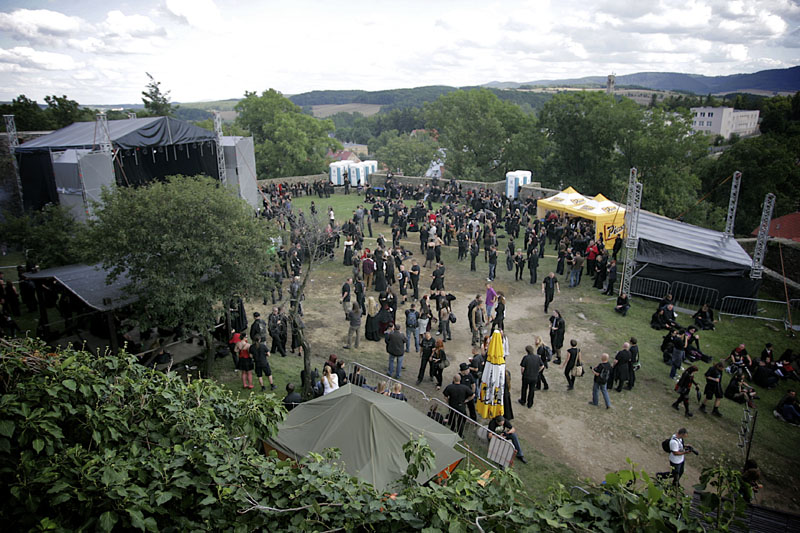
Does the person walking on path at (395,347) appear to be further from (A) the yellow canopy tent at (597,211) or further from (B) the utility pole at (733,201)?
(A) the yellow canopy tent at (597,211)

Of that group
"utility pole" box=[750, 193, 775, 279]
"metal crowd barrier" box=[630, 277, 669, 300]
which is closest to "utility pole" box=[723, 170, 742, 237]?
"utility pole" box=[750, 193, 775, 279]

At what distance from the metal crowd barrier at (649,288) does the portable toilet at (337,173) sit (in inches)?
853

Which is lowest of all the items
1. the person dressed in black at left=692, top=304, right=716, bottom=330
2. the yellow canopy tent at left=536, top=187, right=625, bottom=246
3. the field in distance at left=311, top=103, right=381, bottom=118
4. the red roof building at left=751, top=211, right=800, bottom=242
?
the red roof building at left=751, top=211, right=800, bottom=242

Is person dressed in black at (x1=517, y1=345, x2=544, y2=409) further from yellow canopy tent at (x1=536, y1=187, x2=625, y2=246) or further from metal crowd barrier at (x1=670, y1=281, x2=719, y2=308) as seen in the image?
yellow canopy tent at (x1=536, y1=187, x2=625, y2=246)

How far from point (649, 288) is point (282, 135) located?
33.5 meters

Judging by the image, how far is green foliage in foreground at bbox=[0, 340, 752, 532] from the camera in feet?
9.79

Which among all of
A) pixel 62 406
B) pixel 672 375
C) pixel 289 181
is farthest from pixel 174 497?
pixel 289 181

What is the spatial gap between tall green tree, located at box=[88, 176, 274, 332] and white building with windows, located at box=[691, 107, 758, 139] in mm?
103003

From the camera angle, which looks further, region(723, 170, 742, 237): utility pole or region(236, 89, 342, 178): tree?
region(236, 89, 342, 178): tree

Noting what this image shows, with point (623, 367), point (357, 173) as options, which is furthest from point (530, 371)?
point (357, 173)

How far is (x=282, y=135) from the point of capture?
133 feet

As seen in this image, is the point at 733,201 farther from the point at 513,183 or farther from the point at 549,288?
the point at 513,183

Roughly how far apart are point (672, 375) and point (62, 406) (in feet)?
35.9

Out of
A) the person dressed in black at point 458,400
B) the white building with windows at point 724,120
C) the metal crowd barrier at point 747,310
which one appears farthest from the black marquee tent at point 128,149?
the white building with windows at point 724,120
